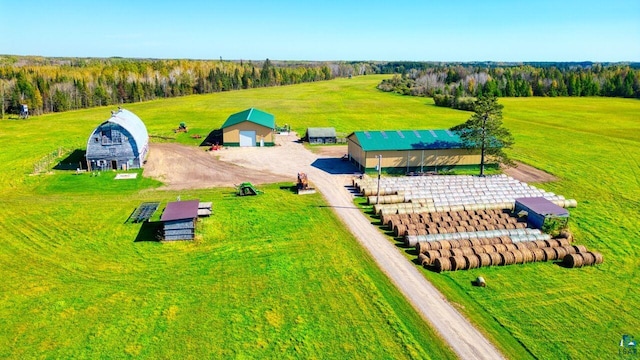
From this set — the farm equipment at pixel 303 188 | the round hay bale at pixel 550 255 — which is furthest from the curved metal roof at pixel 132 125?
the round hay bale at pixel 550 255

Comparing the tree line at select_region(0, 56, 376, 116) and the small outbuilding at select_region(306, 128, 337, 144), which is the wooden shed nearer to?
the small outbuilding at select_region(306, 128, 337, 144)

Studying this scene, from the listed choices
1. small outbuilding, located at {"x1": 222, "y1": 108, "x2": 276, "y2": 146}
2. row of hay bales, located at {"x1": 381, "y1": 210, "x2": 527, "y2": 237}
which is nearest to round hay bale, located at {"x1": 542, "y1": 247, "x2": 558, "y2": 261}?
row of hay bales, located at {"x1": 381, "y1": 210, "x2": 527, "y2": 237}

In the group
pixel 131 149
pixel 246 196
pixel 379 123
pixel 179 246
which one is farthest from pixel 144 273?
pixel 379 123

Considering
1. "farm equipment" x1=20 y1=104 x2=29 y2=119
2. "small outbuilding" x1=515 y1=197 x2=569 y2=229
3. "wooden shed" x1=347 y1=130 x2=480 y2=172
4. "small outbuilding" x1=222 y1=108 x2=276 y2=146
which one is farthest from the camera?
"farm equipment" x1=20 y1=104 x2=29 y2=119

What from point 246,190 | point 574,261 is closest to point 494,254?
point 574,261

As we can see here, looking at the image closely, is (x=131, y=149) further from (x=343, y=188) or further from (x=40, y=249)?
(x=343, y=188)
